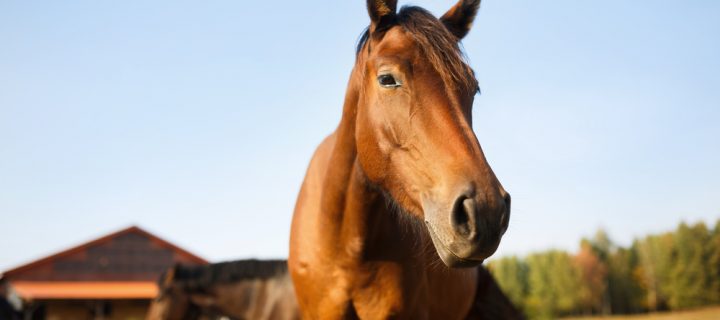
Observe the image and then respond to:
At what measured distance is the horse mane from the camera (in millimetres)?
2359

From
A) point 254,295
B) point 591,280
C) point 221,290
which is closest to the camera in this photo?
point 254,295

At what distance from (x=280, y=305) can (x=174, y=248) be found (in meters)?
25.2

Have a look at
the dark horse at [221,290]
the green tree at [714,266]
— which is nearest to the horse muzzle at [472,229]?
the dark horse at [221,290]

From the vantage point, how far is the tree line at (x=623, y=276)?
55031 millimetres

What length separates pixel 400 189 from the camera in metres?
2.46

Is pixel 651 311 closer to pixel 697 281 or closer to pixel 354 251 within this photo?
pixel 697 281

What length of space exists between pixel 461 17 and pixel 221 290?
28.4 ft

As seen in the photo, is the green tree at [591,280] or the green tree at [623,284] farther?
the green tree at [623,284]

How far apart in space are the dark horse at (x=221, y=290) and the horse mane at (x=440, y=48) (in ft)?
24.9

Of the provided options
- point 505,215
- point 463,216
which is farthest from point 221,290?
point 505,215

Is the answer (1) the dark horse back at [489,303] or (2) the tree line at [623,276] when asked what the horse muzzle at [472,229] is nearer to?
(1) the dark horse back at [489,303]

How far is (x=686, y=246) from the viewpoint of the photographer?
55.9 metres

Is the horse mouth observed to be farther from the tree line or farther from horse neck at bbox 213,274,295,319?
the tree line

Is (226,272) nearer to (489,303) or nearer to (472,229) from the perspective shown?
(489,303)
